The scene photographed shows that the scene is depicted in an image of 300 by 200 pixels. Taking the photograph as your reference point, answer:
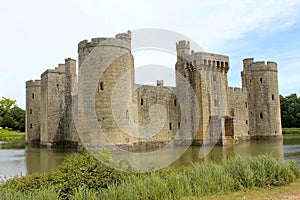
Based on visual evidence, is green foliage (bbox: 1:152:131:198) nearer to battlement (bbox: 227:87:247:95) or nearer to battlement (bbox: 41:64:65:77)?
battlement (bbox: 41:64:65:77)

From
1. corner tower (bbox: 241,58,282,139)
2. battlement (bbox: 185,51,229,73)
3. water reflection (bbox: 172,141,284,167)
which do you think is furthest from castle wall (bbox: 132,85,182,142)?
corner tower (bbox: 241,58,282,139)

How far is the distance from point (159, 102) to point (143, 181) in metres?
21.5

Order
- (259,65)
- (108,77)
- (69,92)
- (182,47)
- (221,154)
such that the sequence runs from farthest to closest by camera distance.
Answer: (259,65)
(182,47)
(69,92)
(108,77)
(221,154)

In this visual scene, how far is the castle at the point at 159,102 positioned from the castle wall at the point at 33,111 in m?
0.11

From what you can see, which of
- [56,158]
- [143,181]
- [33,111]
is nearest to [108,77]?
[56,158]

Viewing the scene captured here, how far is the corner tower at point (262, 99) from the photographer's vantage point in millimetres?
33906

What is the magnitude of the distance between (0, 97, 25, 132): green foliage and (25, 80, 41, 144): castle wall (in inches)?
1247

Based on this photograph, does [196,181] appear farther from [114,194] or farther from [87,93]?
[87,93]

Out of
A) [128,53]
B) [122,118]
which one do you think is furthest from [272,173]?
[128,53]

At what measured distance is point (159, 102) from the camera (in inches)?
1131

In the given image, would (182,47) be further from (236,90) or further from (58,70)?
(58,70)

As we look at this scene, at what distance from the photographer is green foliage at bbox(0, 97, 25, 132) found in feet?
217

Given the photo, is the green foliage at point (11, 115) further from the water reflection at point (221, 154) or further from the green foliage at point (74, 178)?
the green foliage at point (74, 178)

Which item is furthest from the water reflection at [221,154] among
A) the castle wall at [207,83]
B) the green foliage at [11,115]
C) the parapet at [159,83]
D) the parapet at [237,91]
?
the green foliage at [11,115]
